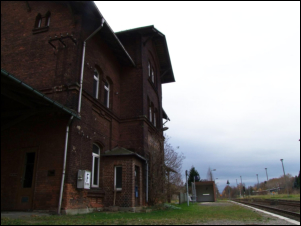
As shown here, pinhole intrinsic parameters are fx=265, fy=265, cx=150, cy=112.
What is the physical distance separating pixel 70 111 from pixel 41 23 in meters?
6.30

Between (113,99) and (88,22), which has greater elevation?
(88,22)

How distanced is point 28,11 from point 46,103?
24.3ft

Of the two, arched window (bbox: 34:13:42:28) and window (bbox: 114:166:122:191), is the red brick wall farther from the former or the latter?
arched window (bbox: 34:13:42:28)

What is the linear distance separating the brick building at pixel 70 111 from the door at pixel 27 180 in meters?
0.04

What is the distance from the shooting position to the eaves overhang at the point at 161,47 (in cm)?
1741

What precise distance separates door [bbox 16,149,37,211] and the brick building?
0.12 ft

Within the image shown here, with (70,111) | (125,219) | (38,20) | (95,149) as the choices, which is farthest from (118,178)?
(38,20)

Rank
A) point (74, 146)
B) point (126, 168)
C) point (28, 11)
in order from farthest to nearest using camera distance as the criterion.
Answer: point (28, 11) < point (126, 168) < point (74, 146)

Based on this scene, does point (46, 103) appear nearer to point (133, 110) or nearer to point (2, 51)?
point (2, 51)

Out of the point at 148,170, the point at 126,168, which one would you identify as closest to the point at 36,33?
the point at 126,168

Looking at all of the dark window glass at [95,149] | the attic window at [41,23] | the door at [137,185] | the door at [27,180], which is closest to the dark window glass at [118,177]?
the door at [137,185]

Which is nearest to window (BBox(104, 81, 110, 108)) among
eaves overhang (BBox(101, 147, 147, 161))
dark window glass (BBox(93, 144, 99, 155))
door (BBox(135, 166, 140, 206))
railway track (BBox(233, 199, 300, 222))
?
eaves overhang (BBox(101, 147, 147, 161))

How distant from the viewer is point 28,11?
13969mm

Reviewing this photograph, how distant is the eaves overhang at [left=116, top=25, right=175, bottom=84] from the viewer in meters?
17.4
